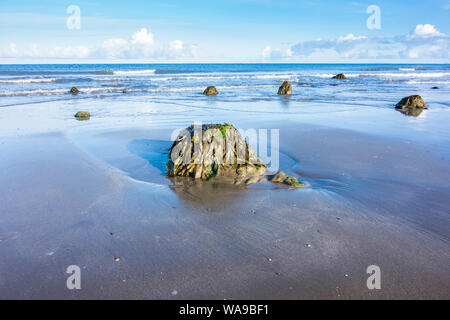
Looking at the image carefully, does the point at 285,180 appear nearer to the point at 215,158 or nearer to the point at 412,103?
the point at 215,158

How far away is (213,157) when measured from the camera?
207 inches

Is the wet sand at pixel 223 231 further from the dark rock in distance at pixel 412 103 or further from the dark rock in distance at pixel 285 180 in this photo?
the dark rock in distance at pixel 412 103

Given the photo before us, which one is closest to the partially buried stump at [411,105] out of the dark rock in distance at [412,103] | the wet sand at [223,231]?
the dark rock in distance at [412,103]

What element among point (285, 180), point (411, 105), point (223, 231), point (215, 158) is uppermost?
point (411, 105)

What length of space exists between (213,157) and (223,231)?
199 cm

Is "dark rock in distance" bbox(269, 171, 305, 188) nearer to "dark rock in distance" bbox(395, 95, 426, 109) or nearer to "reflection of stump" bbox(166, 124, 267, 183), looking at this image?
"reflection of stump" bbox(166, 124, 267, 183)

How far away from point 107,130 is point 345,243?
24.8 feet

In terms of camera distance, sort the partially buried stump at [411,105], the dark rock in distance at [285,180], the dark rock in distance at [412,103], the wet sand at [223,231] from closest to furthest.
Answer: the wet sand at [223,231], the dark rock in distance at [285,180], the partially buried stump at [411,105], the dark rock in distance at [412,103]

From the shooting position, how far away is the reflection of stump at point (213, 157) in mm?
5148

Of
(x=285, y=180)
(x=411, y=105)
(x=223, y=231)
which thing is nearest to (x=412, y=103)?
(x=411, y=105)

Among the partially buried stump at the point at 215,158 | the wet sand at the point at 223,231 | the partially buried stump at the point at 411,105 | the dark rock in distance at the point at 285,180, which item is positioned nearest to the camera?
the wet sand at the point at 223,231

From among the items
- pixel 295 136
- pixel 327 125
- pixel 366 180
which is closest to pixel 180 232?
pixel 366 180

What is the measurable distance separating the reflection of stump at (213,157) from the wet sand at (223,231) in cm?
36

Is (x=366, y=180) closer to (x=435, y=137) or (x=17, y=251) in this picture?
(x=435, y=137)
